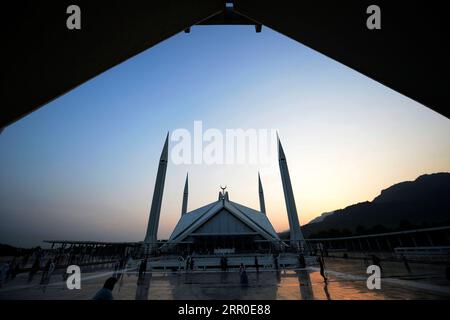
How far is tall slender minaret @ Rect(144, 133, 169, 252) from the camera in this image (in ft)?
69.9

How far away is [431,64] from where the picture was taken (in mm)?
2541

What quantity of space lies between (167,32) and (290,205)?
2260 cm

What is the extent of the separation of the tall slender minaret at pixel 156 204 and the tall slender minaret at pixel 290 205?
1343 cm

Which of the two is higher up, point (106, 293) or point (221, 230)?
point (106, 293)

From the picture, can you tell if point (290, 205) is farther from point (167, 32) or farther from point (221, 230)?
point (167, 32)

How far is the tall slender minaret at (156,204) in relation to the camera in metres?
21.3

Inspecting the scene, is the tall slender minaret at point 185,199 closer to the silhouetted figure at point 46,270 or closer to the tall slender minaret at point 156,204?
the tall slender minaret at point 156,204

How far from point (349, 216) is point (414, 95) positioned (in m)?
137

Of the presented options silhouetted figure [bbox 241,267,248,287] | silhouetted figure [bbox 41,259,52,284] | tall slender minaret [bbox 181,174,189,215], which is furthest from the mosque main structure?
tall slender minaret [bbox 181,174,189,215]

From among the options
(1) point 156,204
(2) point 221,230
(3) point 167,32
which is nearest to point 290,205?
(2) point 221,230

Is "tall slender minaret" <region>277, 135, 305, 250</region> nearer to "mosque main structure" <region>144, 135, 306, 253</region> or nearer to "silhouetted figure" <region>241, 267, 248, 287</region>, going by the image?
"mosque main structure" <region>144, 135, 306, 253</region>

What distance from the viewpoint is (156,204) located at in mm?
22891

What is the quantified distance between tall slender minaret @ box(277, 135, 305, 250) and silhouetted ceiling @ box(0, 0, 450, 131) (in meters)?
18.6

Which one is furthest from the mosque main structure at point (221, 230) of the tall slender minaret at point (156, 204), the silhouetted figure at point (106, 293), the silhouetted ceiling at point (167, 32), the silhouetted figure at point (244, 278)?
the silhouetted ceiling at point (167, 32)
